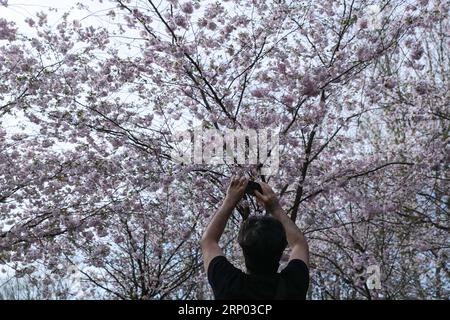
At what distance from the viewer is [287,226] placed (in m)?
2.23

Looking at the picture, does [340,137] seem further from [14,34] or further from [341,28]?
[14,34]

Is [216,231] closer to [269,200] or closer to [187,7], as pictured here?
[269,200]

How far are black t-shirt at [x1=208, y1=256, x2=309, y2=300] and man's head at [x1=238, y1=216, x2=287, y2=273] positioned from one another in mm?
34

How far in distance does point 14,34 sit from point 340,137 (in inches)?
173

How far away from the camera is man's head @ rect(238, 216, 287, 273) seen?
196 centimetres

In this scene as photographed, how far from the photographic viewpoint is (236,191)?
218cm

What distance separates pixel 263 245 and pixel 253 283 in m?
0.13

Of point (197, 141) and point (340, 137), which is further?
point (340, 137)

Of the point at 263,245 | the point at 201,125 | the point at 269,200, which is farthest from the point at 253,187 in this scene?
the point at 201,125

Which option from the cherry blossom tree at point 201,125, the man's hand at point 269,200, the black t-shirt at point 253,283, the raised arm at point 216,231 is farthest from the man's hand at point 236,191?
the cherry blossom tree at point 201,125

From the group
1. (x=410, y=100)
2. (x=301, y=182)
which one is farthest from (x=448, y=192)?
(x=301, y=182)

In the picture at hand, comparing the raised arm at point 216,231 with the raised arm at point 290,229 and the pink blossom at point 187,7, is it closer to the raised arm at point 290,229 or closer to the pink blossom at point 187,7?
the raised arm at point 290,229

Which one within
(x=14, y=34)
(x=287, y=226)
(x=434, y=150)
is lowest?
(x=287, y=226)

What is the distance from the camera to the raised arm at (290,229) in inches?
84.4
